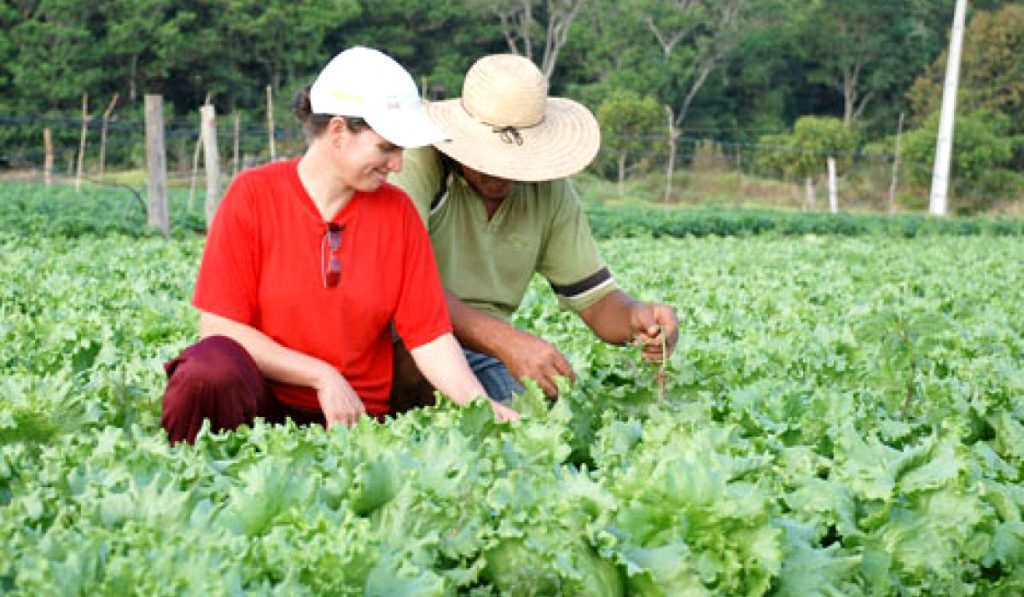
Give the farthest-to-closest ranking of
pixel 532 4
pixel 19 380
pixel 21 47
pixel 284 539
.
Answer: pixel 532 4 < pixel 21 47 < pixel 19 380 < pixel 284 539

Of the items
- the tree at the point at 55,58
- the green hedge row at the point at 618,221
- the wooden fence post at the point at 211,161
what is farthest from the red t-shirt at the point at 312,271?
the tree at the point at 55,58

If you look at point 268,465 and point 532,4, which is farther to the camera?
point 532,4

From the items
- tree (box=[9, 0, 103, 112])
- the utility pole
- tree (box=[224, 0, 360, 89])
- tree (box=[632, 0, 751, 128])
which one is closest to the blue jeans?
the utility pole

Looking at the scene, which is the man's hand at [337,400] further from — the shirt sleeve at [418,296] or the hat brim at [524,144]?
the hat brim at [524,144]

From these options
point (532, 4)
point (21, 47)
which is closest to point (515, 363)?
point (21, 47)

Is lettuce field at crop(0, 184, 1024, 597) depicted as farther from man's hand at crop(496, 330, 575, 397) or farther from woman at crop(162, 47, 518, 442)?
woman at crop(162, 47, 518, 442)

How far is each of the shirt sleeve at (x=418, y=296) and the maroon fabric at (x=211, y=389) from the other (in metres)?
0.47

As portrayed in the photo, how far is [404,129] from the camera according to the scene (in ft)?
13.4

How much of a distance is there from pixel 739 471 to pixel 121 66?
52.1 m

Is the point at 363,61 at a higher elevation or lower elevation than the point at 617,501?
higher

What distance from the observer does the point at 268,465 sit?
297 cm

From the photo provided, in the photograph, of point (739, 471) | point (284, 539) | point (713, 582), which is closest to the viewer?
point (284, 539)

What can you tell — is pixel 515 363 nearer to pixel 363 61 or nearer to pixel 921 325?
pixel 363 61

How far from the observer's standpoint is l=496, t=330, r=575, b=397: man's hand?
173 inches
